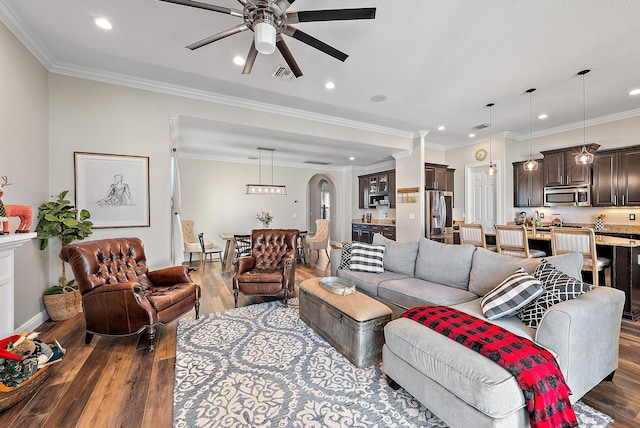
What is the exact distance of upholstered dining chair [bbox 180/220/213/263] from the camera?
6043mm

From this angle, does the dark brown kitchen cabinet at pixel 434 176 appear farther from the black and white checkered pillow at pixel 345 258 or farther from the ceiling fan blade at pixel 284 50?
the ceiling fan blade at pixel 284 50

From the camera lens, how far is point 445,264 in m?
2.98

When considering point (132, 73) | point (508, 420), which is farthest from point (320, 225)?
point (508, 420)

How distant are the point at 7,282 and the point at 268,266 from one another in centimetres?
259

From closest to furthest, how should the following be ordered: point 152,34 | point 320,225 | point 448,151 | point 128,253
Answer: point 152,34, point 128,253, point 320,225, point 448,151

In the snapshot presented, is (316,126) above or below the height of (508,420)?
above

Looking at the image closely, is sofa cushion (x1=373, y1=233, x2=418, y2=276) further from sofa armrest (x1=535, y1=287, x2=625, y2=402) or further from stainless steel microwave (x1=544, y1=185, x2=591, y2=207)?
stainless steel microwave (x1=544, y1=185, x2=591, y2=207)

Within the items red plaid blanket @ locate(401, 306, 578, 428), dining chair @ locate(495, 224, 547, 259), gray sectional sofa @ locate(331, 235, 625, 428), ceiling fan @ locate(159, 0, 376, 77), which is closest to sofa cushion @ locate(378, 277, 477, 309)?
gray sectional sofa @ locate(331, 235, 625, 428)

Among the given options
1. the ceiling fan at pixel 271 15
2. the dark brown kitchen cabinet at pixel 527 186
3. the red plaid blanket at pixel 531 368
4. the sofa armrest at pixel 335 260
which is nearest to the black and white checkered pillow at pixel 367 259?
the sofa armrest at pixel 335 260

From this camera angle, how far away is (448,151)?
7.28m

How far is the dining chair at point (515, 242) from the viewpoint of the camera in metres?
3.70

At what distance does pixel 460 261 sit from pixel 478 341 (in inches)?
58.7

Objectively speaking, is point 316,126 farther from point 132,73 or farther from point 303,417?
point 303,417

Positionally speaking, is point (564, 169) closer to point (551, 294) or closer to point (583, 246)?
point (583, 246)
